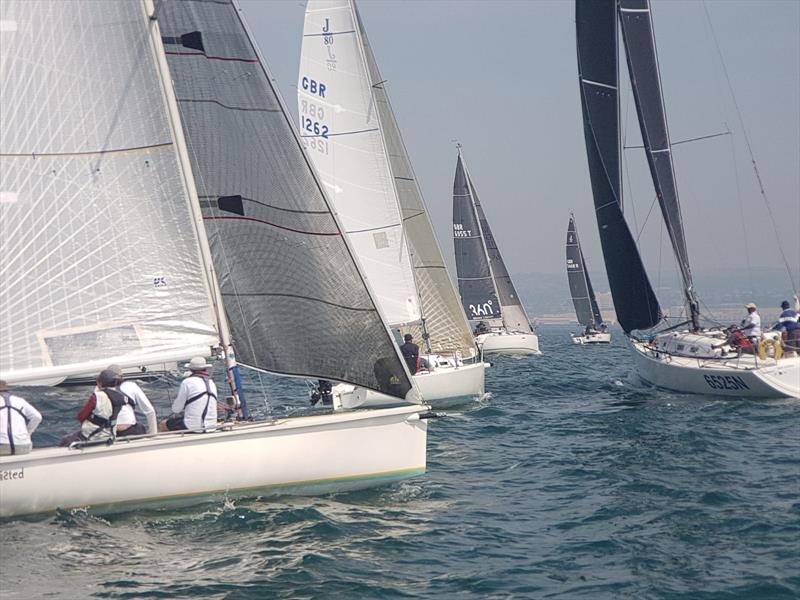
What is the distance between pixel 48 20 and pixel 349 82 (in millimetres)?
11694

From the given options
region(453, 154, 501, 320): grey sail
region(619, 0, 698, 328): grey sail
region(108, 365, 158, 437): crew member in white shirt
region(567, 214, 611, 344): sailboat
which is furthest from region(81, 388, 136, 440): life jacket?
region(567, 214, 611, 344): sailboat

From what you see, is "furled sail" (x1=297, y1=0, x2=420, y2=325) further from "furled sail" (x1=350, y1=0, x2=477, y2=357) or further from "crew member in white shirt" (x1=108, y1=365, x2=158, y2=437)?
"crew member in white shirt" (x1=108, y1=365, x2=158, y2=437)

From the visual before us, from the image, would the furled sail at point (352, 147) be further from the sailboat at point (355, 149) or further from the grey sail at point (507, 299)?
the grey sail at point (507, 299)

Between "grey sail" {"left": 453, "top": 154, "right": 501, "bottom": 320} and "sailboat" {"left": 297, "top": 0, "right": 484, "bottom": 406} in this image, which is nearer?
"sailboat" {"left": 297, "top": 0, "right": 484, "bottom": 406}

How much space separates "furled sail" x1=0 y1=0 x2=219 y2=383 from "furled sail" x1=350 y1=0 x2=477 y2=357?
1139 centimetres

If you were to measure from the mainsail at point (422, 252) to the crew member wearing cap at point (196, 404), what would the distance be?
1143 centimetres

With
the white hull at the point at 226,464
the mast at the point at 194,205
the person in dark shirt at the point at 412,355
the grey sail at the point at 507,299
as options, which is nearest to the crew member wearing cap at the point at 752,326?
the person in dark shirt at the point at 412,355

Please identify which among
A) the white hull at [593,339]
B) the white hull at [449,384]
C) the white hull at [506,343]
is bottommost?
the white hull at [593,339]

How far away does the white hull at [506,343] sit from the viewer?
1678 inches

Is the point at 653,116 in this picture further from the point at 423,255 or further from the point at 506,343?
the point at 506,343

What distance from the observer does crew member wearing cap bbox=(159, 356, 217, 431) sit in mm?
10562

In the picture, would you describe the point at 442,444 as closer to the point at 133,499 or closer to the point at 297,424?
the point at 297,424

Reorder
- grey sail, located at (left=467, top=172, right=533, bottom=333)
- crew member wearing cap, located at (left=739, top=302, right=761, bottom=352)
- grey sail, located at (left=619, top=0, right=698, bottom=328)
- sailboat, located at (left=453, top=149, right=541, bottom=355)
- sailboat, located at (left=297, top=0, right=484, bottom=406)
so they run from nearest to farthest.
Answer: crew member wearing cap, located at (left=739, top=302, right=761, bottom=352) → sailboat, located at (left=297, top=0, right=484, bottom=406) → grey sail, located at (left=619, top=0, right=698, bottom=328) → sailboat, located at (left=453, top=149, right=541, bottom=355) → grey sail, located at (left=467, top=172, right=533, bottom=333)

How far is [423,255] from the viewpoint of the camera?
23312 millimetres
